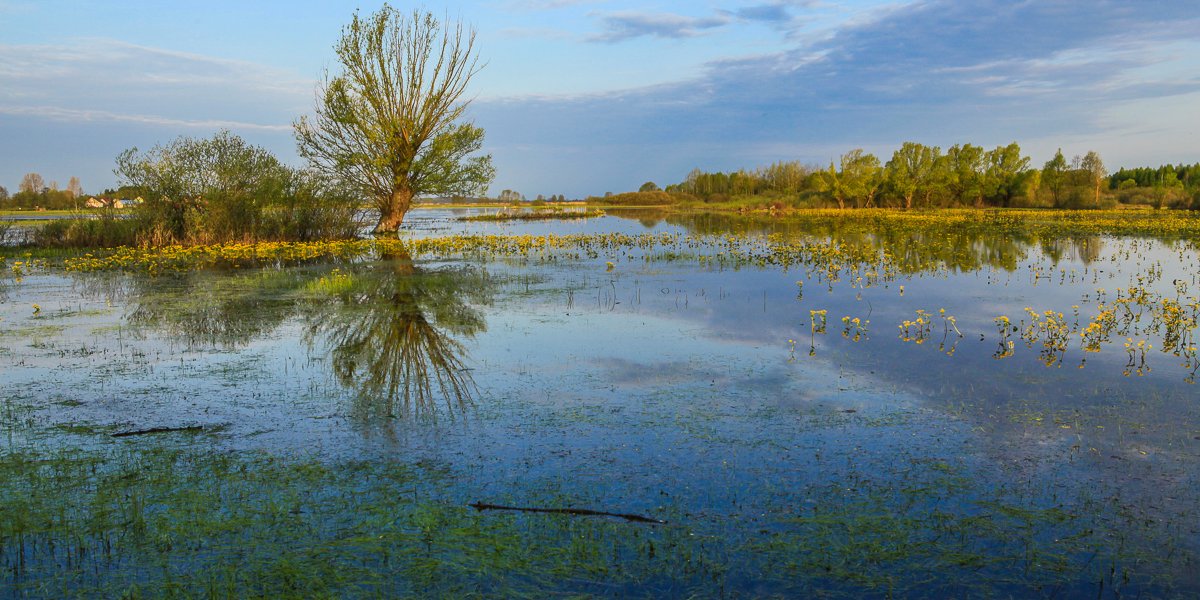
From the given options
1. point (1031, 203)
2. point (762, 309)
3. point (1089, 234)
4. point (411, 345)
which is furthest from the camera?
point (1031, 203)

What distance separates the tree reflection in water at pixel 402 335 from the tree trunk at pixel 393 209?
1937cm

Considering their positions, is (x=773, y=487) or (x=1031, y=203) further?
(x=1031, y=203)

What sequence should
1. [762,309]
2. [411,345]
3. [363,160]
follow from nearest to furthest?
1. [411,345]
2. [762,309]
3. [363,160]

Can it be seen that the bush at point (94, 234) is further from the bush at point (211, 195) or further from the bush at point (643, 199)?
the bush at point (643, 199)

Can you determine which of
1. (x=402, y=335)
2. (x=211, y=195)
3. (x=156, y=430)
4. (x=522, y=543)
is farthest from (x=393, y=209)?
(x=522, y=543)

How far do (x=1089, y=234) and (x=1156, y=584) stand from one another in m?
36.6

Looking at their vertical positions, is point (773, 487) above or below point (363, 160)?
below

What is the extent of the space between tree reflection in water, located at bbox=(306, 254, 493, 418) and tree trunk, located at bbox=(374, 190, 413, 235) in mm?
19371

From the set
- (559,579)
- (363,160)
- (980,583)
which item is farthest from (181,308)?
(363,160)

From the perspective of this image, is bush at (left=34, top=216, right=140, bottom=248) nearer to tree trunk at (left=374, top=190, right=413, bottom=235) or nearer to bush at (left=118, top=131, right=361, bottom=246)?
bush at (left=118, top=131, right=361, bottom=246)

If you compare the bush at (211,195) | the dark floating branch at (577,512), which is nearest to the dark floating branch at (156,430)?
the dark floating branch at (577,512)

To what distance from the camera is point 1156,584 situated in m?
4.59

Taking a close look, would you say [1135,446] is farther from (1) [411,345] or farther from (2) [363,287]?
(2) [363,287]

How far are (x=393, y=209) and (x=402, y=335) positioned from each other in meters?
28.8
